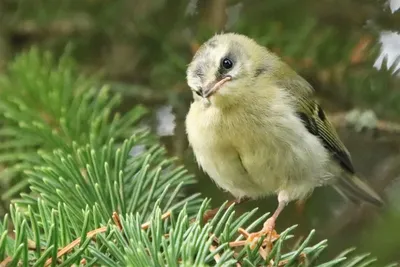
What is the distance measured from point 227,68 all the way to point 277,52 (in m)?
0.30

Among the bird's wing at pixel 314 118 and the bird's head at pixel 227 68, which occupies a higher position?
the bird's head at pixel 227 68

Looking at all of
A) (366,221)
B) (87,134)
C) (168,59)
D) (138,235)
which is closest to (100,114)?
(87,134)

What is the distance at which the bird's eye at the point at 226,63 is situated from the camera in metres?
1.58

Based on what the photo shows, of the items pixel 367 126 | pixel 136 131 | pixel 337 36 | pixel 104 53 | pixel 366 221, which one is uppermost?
pixel 104 53

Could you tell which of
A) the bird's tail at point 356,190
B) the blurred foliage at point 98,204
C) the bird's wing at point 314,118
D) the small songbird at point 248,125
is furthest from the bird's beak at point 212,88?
the bird's tail at point 356,190

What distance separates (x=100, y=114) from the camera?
1529 mm

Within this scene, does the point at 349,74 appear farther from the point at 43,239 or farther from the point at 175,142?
the point at 43,239

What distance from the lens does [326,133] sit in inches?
74.0

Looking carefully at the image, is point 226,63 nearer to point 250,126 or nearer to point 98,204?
point 250,126

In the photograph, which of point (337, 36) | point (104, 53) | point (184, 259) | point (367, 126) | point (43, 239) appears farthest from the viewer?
point (104, 53)

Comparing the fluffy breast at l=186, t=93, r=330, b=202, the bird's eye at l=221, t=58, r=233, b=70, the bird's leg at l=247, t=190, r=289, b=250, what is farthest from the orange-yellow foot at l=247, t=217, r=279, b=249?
the bird's eye at l=221, t=58, r=233, b=70

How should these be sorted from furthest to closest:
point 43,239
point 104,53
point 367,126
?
1. point 104,53
2. point 367,126
3. point 43,239

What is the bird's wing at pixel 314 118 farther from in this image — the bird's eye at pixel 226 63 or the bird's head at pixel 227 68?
the bird's eye at pixel 226 63

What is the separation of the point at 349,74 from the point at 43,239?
0.96 m
